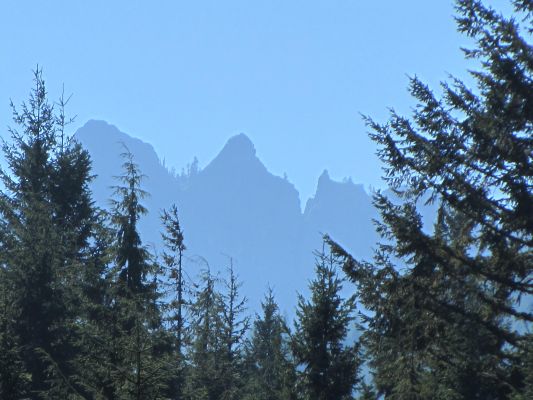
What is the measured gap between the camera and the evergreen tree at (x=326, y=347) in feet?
64.1

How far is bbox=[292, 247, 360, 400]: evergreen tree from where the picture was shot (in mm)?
19533

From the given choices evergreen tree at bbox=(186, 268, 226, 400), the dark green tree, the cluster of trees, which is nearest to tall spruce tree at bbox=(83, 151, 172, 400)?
the cluster of trees

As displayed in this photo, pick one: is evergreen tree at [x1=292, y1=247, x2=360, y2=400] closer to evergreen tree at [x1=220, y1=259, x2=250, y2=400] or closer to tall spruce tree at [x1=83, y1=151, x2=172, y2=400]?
evergreen tree at [x1=220, y1=259, x2=250, y2=400]

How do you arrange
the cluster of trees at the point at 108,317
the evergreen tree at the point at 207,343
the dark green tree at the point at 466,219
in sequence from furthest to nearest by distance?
the evergreen tree at the point at 207,343 → the cluster of trees at the point at 108,317 → the dark green tree at the point at 466,219

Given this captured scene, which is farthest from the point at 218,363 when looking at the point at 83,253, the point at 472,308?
the point at 472,308

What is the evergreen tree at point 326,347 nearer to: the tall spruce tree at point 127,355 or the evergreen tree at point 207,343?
the tall spruce tree at point 127,355

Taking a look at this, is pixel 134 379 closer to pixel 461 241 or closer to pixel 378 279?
pixel 378 279

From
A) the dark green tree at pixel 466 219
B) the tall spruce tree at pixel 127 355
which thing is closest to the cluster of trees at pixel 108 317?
the tall spruce tree at pixel 127 355

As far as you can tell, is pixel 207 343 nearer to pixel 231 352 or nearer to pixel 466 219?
pixel 231 352

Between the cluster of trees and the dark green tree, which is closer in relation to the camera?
the dark green tree

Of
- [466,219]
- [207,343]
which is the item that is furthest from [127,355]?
[207,343]

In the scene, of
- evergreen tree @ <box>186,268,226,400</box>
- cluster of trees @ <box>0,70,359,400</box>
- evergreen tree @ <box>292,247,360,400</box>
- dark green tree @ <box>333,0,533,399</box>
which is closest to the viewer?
dark green tree @ <box>333,0,533,399</box>

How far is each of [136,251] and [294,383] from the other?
20.7ft

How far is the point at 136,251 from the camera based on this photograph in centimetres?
2238
